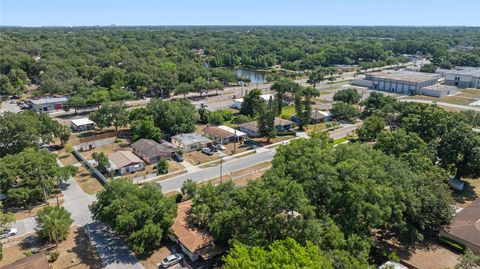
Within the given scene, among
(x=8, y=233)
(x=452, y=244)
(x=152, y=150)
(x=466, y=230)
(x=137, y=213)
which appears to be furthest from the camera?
(x=152, y=150)

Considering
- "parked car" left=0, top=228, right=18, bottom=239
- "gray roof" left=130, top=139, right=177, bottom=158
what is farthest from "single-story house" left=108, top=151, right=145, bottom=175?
"parked car" left=0, top=228, right=18, bottom=239

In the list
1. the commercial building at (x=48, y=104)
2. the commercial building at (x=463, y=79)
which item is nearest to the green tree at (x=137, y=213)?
the commercial building at (x=48, y=104)

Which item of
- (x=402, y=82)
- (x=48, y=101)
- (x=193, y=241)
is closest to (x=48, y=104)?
(x=48, y=101)

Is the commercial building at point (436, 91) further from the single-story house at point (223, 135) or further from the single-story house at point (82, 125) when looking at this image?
the single-story house at point (82, 125)

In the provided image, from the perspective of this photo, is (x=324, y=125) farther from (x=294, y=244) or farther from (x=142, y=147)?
(x=294, y=244)

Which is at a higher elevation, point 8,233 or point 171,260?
point 171,260

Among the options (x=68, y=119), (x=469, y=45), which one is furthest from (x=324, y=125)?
(x=469, y=45)

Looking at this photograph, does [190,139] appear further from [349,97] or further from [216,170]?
[349,97]
